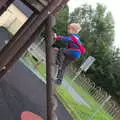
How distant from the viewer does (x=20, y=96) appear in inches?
427

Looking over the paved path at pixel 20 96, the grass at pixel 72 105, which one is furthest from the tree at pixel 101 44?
the paved path at pixel 20 96

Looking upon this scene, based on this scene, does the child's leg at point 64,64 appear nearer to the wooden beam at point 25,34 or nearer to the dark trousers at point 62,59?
the dark trousers at point 62,59

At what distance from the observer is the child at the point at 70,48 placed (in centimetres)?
1052

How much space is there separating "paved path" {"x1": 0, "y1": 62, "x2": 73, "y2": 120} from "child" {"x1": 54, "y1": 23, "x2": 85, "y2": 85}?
2.98 feet

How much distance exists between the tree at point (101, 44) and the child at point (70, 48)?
4147cm

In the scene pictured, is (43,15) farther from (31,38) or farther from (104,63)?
(104,63)

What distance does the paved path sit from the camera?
31.1ft

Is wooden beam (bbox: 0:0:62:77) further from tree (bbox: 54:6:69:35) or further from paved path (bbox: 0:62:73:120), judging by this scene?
tree (bbox: 54:6:69:35)

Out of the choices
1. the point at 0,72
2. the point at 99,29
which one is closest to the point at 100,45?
the point at 99,29

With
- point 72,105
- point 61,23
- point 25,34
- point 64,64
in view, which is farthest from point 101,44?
point 25,34

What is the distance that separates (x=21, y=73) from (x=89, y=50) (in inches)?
1821

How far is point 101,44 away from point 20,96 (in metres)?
50.5

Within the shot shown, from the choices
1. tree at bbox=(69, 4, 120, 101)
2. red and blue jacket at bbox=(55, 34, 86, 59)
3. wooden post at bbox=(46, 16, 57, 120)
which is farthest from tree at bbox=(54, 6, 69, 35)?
wooden post at bbox=(46, 16, 57, 120)

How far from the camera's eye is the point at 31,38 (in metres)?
6.52
